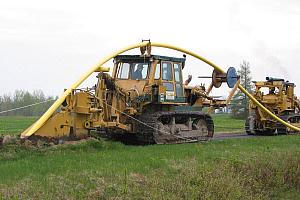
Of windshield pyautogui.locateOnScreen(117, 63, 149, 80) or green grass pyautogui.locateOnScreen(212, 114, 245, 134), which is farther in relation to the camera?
green grass pyautogui.locateOnScreen(212, 114, 245, 134)

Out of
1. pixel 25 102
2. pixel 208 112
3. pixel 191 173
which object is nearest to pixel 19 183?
pixel 191 173

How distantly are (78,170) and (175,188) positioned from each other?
214 cm

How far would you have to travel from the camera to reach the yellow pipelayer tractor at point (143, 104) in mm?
15445

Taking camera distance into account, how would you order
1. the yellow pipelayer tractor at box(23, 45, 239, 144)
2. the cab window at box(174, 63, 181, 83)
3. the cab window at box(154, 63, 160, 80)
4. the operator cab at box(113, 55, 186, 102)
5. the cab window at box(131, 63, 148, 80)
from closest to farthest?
the yellow pipelayer tractor at box(23, 45, 239, 144)
the operator cab at box(113, 55, 186, 102)
the cab window at box(154, 63, 160, 80)
the cab window at box(131, 63, 148, 80)
the cab window at box(174, 63, 181, 83)

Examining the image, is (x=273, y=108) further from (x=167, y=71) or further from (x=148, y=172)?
(x=148, y=172)

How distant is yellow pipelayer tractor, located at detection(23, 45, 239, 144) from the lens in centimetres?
1545

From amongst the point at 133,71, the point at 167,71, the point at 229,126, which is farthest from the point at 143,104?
the point at 229,126

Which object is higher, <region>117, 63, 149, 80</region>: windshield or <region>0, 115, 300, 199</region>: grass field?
<region>117, 63, 149, 80</region>: windshield

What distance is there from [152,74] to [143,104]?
109 centimetres

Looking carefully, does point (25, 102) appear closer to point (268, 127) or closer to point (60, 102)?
point (268, 127)

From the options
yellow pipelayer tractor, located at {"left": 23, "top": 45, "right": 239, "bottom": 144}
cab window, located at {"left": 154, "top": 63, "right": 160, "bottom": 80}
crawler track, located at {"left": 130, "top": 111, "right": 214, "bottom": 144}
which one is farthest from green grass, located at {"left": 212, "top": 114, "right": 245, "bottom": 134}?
cab window, located at {"left": 154, "top": 63, "right": 160, "bottom": 80}

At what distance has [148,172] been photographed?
1209 centimetres

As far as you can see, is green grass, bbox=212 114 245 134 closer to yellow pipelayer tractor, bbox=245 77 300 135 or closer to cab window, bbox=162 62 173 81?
yellow pipelayer tractor, bbox=245 77 300 135

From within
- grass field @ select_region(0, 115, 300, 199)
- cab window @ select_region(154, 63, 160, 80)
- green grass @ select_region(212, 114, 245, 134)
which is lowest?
grass field @ select_region(0, 115, 300, 199)
